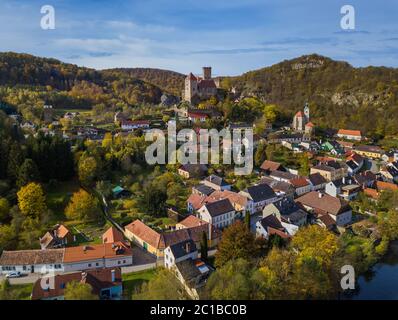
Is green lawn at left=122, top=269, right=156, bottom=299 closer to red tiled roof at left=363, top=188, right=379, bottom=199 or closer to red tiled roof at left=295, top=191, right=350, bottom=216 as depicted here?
red tiled roof at left=295, top=191, right=350, bottom=216

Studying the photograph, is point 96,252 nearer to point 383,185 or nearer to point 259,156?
point 259,156

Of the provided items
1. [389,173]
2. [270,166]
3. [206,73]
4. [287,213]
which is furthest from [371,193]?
[206,73]

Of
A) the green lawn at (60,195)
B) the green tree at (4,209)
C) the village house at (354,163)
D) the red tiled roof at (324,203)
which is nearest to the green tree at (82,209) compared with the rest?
the green lawn at (60,195)

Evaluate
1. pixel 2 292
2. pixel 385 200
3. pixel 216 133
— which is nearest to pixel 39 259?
pixel 2 292

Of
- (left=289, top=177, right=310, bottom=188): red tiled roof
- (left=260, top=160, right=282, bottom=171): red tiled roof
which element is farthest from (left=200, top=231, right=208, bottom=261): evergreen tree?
(left=260, top=160, right=282, bottom=171): red tiled roof

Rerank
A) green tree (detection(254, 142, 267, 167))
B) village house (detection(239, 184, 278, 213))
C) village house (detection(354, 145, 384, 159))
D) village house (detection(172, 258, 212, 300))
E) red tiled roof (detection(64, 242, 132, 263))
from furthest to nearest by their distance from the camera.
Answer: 1. village house (detection(354, 145, 384, 159))
2. green tree (detection(254, 142, 267, 167))
3. village house (detection(239, 184, 278, 213))
4. red tiled roof (detection(64, 242, 132, 263))
5. village house (detection(172, 258, 212, 300))

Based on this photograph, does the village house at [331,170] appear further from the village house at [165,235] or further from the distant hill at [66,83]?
the distant hill at [66,83]
